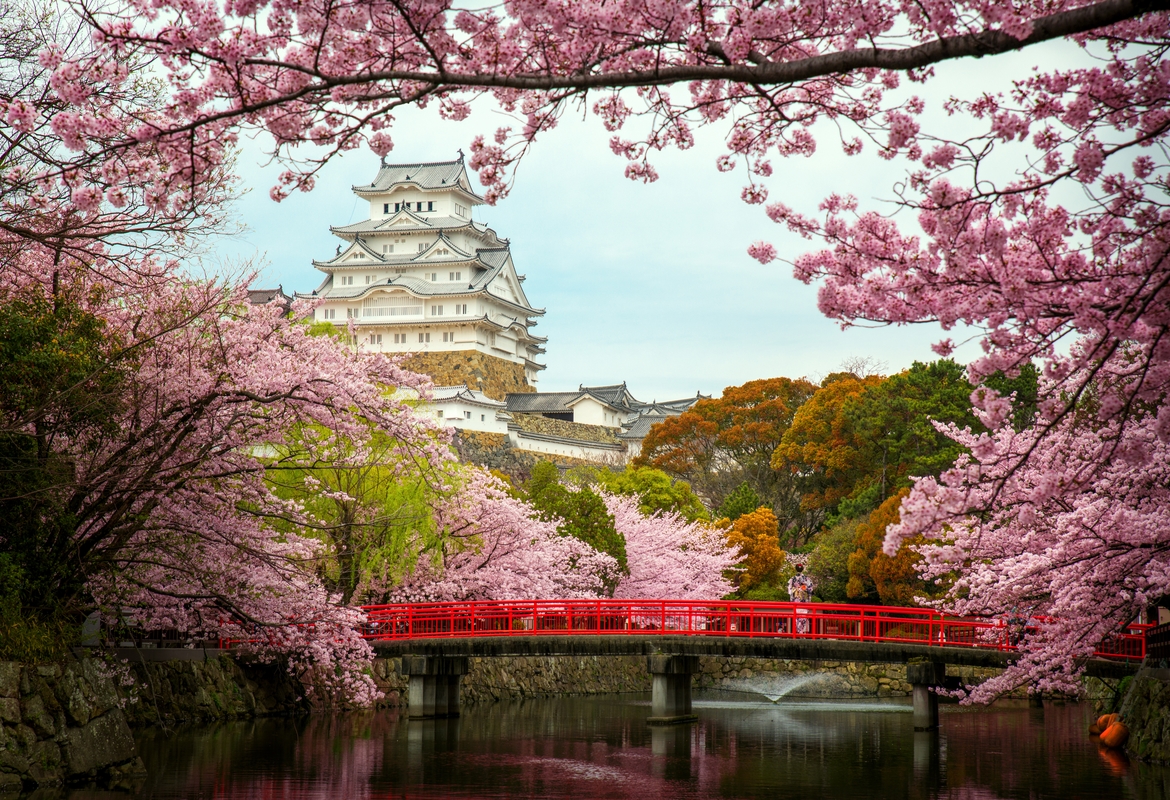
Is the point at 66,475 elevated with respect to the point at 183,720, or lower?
elevated

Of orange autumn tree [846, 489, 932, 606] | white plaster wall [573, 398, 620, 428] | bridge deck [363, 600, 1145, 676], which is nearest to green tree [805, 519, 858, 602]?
orange autumn tree [846, 489, 932, 606]

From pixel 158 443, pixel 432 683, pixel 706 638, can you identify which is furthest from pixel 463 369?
pixel 158 443

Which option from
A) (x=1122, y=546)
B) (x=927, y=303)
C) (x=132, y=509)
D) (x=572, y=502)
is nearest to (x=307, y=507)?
(x=132, y=509)

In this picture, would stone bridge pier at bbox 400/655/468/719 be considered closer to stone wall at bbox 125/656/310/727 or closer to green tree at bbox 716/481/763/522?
stone wall at bbox 125/656/310/727

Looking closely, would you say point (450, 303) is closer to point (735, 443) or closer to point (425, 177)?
point (425, 177)

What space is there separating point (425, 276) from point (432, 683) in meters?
47.1

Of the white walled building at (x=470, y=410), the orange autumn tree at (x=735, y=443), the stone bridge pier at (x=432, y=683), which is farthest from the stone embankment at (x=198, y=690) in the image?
the white walled building at (x=470, y=410)

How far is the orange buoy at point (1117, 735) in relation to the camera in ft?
58.5

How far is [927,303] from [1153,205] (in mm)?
1397

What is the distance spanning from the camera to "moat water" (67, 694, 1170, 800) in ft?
45.3

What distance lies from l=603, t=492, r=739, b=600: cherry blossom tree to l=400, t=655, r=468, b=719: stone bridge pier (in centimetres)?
955

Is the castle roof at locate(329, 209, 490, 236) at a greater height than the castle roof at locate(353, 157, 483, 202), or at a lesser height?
lesser

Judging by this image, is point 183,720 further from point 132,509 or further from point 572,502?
point 572,502

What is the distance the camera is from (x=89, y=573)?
13617 millimetres
